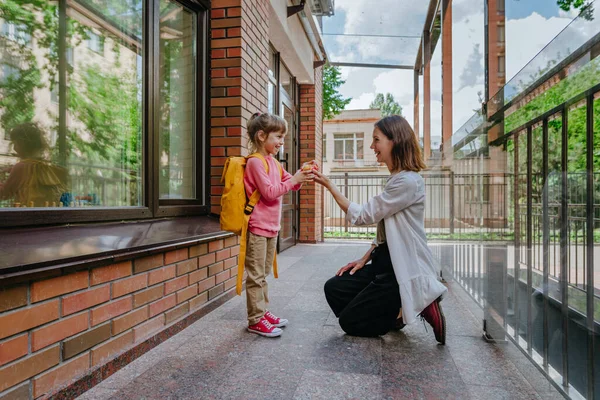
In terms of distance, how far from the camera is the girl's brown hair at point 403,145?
242 cm

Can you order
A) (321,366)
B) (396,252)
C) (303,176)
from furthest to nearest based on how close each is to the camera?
(303,176)
(396,252)
(321,366)

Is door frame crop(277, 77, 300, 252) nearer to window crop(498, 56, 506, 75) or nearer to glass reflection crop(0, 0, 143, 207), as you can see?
glass reflection crop(0, 0, 143, 207)

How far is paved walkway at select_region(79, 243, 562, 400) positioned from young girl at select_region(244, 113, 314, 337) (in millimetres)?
132

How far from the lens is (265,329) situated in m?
2.41

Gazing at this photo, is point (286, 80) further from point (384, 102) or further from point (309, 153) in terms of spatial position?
point (384, 102)

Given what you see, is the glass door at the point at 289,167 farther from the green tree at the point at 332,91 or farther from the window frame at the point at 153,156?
the green tree at the point at 332,91

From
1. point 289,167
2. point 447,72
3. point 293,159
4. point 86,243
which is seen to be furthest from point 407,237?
point 293,159

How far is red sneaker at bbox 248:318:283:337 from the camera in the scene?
239 cm

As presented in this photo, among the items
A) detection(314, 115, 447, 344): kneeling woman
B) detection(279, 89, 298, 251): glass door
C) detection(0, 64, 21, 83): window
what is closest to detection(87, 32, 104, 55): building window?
detection(0, 64, 21, 83): window

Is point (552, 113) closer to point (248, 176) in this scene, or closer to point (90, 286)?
point (248, 176)

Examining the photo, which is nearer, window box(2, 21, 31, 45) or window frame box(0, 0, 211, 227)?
window frame box(0, 0, 211, 227)

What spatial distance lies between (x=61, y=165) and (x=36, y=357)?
3.99ft

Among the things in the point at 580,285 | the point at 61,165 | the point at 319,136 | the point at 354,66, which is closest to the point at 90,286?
the point at 61,165

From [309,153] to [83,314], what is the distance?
19.9ft
